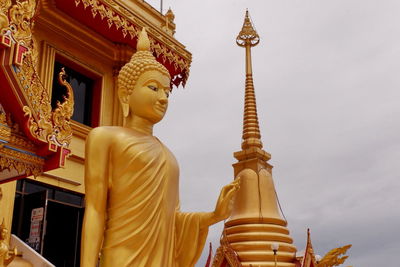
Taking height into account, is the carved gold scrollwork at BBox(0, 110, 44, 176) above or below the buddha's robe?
above

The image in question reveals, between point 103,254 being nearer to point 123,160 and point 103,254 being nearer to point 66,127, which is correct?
point 123,160

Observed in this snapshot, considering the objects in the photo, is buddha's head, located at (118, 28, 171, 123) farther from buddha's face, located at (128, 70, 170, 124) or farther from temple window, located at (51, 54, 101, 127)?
temple window, located at (51, 54, 101, 127)

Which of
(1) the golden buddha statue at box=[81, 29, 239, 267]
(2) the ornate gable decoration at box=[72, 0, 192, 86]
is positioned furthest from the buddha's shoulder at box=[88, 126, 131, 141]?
(2) the ornate gable decoration at box=[72, 0, 192, 86]

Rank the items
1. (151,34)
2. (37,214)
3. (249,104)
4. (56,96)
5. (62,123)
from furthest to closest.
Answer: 1. (249,104)
2. (151,34)
3. (56,96)
4. (37,214)
5. (62,123)

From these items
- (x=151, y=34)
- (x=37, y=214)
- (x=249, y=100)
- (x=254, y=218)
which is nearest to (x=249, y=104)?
A: (x=249, y=100)

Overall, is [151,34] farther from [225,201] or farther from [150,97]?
[225,201]

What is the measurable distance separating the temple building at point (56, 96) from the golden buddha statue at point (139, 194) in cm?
110

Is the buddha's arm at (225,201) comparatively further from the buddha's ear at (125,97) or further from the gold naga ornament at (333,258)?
the gold naga ornament at (333,258)

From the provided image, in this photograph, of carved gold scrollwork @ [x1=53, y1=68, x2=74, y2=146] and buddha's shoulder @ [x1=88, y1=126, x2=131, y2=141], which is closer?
buddha's shoulder @ [x1=88, y1=126, x2=131, y2=141]

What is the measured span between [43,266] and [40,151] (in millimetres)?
1709

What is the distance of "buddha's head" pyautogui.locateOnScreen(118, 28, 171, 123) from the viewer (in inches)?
150

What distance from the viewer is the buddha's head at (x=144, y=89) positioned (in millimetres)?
3805

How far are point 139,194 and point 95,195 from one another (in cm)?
31

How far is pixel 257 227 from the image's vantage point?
995 centimetres
